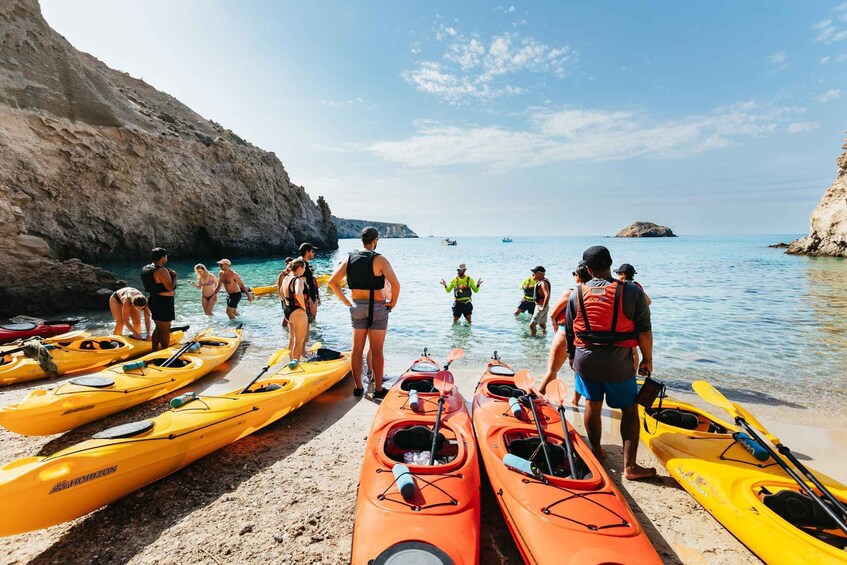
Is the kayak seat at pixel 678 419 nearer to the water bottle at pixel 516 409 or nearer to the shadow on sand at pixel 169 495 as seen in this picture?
the water bottle at pixel 516 409

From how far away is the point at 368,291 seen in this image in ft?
17.4

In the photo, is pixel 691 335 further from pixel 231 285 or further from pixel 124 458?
pixel 231 285

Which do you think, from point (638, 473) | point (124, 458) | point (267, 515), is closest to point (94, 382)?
point (124, 458)

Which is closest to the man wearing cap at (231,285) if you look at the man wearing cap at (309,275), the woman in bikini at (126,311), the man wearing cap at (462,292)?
the woman in bikini at (126,311)

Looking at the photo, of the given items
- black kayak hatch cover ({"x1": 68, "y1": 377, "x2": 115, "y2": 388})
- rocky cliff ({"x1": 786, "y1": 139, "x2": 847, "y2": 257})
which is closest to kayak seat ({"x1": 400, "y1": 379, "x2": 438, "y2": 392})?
black kayak hatch cover ({"x1": 68, "y1": 377, "x2": 115, "y2": 388})

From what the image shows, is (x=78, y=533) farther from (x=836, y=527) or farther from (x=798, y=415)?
(x=798, y=415)

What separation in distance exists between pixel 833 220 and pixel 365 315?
190 ft

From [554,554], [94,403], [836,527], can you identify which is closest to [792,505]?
[836,527]

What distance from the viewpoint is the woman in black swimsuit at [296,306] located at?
6.88 m

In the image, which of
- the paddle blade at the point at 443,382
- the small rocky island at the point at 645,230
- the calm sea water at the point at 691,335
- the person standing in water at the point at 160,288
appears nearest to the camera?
the paddle blade at the point at 443,382

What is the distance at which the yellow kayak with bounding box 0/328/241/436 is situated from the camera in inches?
154

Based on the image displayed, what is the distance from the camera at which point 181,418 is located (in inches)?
150

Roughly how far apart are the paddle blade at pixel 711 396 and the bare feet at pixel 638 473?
1.01 meters

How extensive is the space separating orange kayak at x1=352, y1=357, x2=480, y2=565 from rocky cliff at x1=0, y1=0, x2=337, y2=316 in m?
14.5
